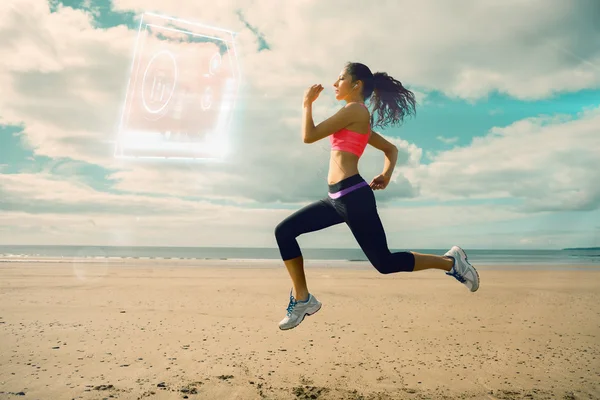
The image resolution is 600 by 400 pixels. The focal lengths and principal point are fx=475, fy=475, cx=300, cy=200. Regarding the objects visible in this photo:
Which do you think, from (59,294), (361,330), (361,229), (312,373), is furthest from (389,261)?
(59,294)

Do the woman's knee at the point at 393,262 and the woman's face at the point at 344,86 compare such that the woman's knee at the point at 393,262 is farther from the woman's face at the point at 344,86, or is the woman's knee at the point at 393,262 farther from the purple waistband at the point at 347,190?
the woman's face at the point at 344,86

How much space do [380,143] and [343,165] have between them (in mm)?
679

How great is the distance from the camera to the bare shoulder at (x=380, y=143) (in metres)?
4.01

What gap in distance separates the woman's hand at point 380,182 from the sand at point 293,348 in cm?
272

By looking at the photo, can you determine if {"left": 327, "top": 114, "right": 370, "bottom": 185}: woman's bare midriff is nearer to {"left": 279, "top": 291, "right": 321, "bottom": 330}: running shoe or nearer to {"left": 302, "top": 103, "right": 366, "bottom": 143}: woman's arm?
{"left": 302, "top": 103, "right": 366, "bottom": 143}: woman's arm

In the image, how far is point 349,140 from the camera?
3.54 m

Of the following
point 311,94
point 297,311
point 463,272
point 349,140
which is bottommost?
point 297,311

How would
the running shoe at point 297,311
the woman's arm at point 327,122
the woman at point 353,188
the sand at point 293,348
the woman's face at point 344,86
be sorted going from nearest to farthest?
the woman's arm at point 327,122, the woman at point 353,188, the woman's face at point 344,86, the running shoe at point 297,311, the sand at point 293,348

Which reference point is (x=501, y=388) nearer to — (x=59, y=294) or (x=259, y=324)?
(x=259, y=324)

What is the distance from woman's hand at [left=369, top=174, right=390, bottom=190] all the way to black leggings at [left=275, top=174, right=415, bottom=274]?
19.6 inches

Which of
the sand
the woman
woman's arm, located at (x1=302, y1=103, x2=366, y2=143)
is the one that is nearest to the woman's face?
the woman

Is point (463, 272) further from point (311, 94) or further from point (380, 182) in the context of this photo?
point (311, 94)

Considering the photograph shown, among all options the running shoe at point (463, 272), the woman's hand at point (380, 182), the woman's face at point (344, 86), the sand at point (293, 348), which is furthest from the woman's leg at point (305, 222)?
the sand at point (293, 348)

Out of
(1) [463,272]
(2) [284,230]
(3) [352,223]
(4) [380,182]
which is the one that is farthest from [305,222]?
(1) [463,272]
